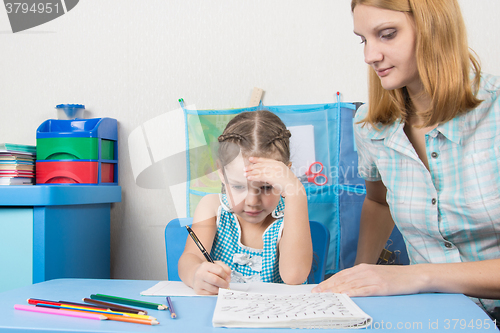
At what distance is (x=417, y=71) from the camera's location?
77 cm

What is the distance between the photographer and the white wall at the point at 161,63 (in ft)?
4.03

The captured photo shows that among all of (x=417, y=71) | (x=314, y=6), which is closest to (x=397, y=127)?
(x=417, y=71)

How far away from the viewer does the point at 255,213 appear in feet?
3.05

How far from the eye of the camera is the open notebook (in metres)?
0.41

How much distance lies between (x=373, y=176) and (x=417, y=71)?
311 mm

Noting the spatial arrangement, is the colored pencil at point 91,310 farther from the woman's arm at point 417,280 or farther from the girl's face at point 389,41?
the girl's face at point 389,41

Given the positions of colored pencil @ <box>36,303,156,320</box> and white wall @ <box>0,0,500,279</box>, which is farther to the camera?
white wall @ <box>0,0,500,279</box>

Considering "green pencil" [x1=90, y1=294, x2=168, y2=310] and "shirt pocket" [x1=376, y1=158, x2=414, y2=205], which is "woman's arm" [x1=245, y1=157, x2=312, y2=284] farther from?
"green pencil" [x1=90, y1=294, x2=168, y2=310]

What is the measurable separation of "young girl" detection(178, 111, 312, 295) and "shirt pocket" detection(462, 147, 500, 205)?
33 cm

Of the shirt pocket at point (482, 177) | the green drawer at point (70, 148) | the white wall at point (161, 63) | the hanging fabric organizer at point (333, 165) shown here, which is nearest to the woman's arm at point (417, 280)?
the shirt pocket at point (482, 177)

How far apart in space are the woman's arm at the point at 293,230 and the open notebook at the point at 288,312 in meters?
0.28

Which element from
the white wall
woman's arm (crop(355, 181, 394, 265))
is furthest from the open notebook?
the white wall

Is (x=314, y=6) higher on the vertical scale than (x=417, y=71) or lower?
higher

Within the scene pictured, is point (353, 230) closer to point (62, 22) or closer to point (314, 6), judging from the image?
point (314, 6)
